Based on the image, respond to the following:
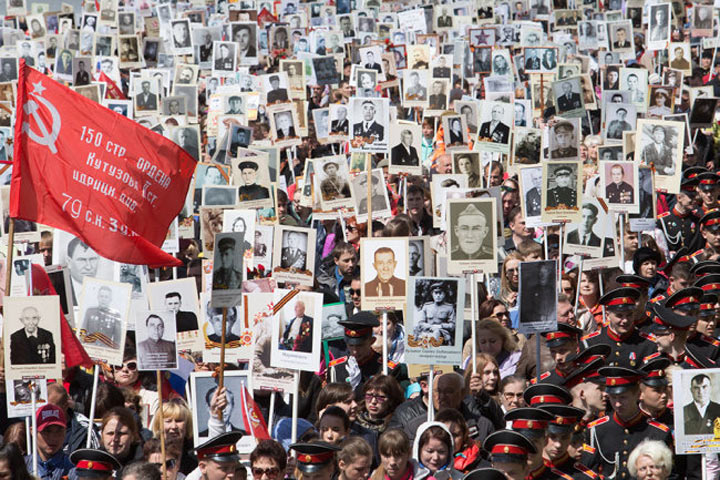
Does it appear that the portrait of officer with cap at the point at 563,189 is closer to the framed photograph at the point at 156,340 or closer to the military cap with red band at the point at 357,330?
the military cap with red band at the point at 357,330

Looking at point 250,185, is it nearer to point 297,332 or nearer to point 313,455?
point 297,332

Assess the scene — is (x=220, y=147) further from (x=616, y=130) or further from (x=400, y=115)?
(x=616, y=130)

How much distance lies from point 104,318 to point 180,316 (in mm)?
642

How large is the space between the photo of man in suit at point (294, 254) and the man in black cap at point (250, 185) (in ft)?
8.66

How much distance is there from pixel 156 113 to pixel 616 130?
23.9ft

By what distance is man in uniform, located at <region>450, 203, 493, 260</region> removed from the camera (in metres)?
10.0

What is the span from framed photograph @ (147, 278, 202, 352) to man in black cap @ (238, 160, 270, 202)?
418 cm

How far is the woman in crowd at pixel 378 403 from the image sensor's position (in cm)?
812

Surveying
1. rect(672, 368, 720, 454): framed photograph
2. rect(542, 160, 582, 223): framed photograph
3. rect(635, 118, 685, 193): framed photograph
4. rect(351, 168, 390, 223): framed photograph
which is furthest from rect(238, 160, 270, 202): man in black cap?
rect(672, 368, 720, 454): framed photograph

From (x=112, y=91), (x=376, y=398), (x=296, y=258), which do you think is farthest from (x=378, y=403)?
(x=112, y=91)

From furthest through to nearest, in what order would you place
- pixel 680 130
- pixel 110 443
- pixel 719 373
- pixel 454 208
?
1. pixel 680 130
2. pixel 454 208
3. pixel 110 443
4. pixel 719 373

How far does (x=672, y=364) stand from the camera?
336 inches

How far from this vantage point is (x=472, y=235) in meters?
10.1

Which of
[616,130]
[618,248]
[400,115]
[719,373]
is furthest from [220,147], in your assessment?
[719,373]
